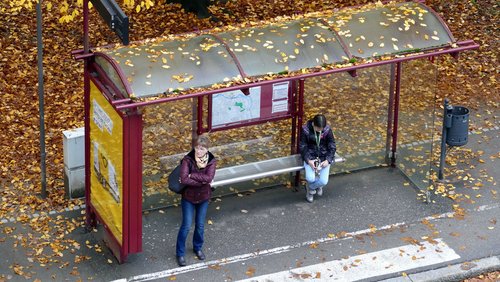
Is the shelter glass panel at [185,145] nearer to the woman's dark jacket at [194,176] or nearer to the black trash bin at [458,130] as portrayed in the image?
the woman's dark jacket at [194,176]

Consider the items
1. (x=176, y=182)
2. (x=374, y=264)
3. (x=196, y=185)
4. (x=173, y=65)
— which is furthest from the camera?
(x=374, y=264)

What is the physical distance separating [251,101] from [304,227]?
164 centimetres

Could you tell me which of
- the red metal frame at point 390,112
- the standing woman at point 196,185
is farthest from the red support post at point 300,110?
the standing woman at point 196,185

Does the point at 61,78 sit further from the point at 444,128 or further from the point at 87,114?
the point at 444,128

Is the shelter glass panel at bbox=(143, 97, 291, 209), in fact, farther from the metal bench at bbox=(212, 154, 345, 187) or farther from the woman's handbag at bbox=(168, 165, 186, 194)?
the woman's handbag at bbox=(168, 165, 186, 194)

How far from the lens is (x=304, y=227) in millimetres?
12508

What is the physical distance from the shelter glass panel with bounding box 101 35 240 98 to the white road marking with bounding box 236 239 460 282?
2273 millimetres

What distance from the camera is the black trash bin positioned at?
13.1 meters

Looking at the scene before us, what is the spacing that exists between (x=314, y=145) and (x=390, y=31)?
1710mm

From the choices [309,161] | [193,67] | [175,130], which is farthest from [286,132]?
[193,67]

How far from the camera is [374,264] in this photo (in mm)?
11781

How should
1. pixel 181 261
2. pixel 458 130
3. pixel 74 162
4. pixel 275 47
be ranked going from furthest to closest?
pixel 458 130
pixel 74 162
pixel 181 261
pixel 275 47

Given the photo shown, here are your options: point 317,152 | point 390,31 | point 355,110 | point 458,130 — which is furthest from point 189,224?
point 458,130

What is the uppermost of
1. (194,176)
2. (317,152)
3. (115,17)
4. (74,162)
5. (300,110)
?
(115,17)
